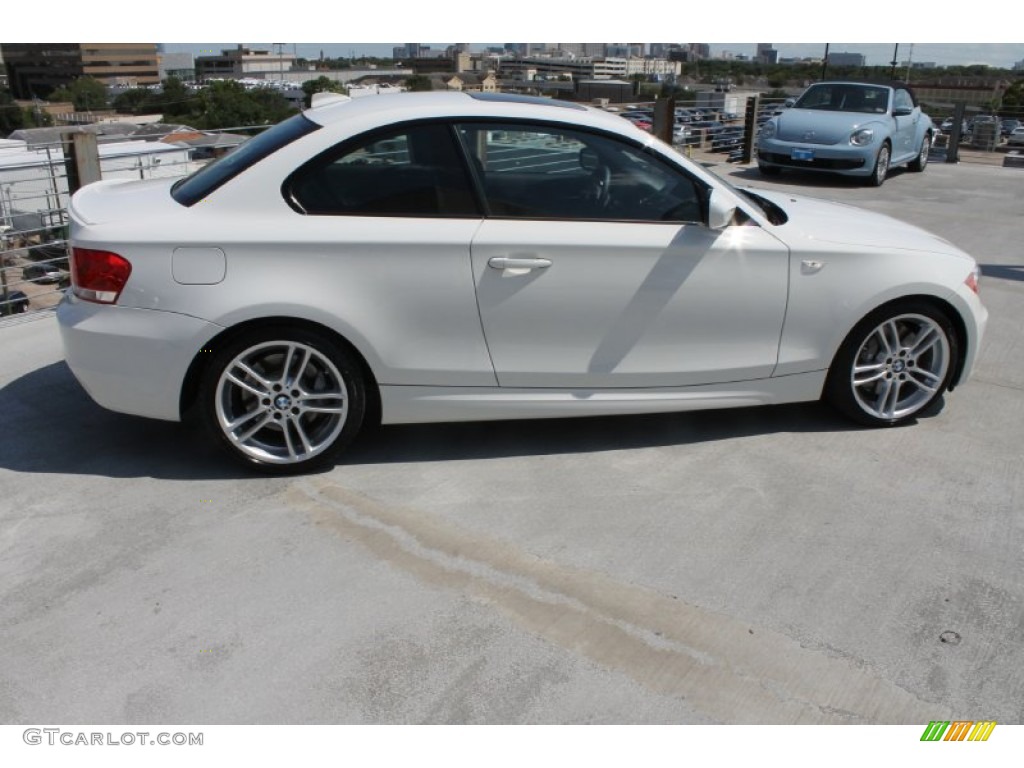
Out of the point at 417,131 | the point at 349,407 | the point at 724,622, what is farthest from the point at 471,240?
the point at 724,622

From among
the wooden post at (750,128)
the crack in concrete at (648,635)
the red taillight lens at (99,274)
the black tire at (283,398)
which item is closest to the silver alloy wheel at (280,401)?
the black tire at (283,398)

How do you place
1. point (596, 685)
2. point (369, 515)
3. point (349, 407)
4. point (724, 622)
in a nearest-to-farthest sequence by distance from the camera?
point (596, 685) → point (724, 622) → point (369, 515) → point (349, 407)

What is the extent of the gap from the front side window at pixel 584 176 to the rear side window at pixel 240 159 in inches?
33.1

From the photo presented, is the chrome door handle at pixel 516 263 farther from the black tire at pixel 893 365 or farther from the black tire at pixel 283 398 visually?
the black tire at pixel 893 365

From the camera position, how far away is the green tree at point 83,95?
63.3 m

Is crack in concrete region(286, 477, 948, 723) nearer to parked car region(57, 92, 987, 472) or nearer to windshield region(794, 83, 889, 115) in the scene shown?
parked car region(57, 92, 987, 472)

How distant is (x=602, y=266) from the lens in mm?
3934

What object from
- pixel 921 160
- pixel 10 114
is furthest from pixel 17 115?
pixel 921 160

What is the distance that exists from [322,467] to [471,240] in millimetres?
1199

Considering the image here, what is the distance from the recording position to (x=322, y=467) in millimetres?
4043

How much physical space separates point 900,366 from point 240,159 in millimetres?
3256

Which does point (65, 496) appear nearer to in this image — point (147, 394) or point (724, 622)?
point (147, 394)

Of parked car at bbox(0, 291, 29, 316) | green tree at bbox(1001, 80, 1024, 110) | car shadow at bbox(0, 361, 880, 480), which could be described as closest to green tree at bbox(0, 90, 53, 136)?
parked car at bbox(0, 291, 29, 316)

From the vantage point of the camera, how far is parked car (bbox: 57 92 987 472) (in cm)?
375
